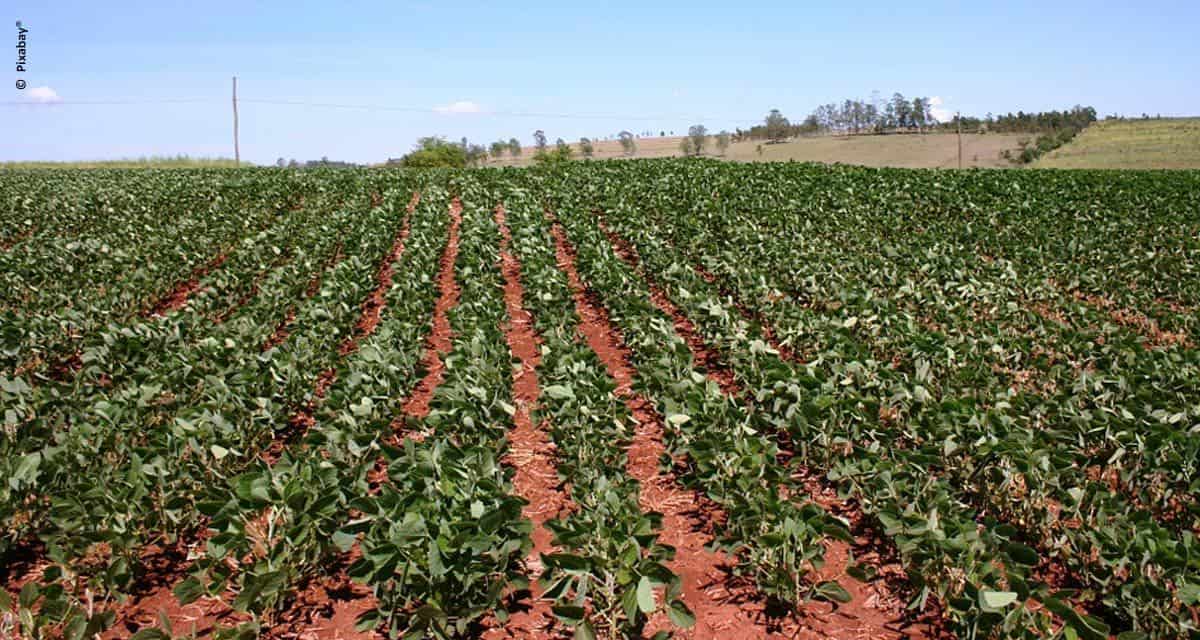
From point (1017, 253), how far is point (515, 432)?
45.6 feet

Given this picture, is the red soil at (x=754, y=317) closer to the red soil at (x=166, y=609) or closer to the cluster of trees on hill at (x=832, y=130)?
the red soil at (x=166, y=609)

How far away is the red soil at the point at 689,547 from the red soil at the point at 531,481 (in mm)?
636

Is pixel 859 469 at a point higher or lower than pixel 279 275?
lower

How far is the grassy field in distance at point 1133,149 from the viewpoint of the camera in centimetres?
6043

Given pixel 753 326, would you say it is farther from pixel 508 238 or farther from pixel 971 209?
pixel 971 209

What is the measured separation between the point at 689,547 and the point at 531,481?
151cm

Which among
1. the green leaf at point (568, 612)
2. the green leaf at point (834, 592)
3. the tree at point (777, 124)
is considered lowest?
the green leaf at point (834, 592)

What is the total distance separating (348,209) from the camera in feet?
66.9

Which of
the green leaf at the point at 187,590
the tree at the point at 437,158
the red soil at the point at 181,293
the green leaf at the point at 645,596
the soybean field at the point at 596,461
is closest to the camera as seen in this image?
the green leaf at the point at 645,596

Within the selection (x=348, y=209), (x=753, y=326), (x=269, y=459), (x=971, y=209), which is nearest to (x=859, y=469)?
(x=753, y=326)

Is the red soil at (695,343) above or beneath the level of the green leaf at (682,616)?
above

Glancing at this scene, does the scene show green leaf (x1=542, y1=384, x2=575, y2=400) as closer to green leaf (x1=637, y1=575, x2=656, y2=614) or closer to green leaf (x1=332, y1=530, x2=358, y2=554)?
green leaf (x1=332, y1=530, x2=358, y2=554)

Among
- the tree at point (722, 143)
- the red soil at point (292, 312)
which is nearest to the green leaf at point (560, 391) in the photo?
the red soil at point (292, 312)

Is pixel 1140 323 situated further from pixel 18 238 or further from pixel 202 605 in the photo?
pixel 18 238
